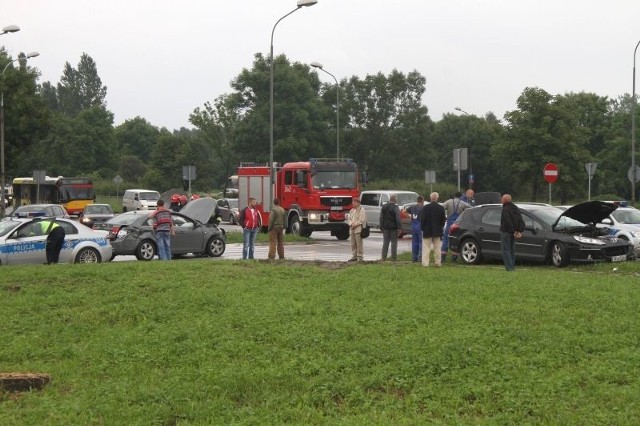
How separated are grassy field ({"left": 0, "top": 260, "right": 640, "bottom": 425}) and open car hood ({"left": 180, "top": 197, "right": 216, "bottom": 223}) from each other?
14.3 meters

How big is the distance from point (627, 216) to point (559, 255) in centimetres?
655

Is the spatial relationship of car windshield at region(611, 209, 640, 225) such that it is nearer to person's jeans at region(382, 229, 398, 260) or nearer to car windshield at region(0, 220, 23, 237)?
person's jeans at region(382, 229, 398, 260)

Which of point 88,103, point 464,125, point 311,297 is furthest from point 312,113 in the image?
point 88,103

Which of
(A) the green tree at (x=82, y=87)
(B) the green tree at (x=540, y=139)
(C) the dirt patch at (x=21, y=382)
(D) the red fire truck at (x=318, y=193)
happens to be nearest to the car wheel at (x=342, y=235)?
(D) the red fire truck at (x=318, y=193)

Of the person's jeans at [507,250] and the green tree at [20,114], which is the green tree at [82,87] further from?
the person's jeans at [507,250]

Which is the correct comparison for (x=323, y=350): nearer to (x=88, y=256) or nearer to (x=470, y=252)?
(x=470, y=252)

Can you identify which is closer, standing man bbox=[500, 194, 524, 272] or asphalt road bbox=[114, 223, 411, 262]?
standing man bbox=[500, 194, 524, 272]

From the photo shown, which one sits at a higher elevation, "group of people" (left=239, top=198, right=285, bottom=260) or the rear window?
the rear window

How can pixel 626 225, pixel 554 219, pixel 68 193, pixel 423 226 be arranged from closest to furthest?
pixel 423 226, pixel 554 219, pixel 626 225, pixel 68 193

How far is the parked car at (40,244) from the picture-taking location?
66.5ft

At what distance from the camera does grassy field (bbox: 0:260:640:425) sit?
7.49 m

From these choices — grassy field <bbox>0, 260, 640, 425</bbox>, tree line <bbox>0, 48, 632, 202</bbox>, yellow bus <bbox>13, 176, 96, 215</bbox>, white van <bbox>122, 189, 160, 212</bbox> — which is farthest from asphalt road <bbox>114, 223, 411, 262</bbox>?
tree line <bbox>0, 48, 632, 202</bbox>

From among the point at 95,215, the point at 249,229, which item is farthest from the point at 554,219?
the point at 95,215

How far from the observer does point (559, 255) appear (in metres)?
19.4
